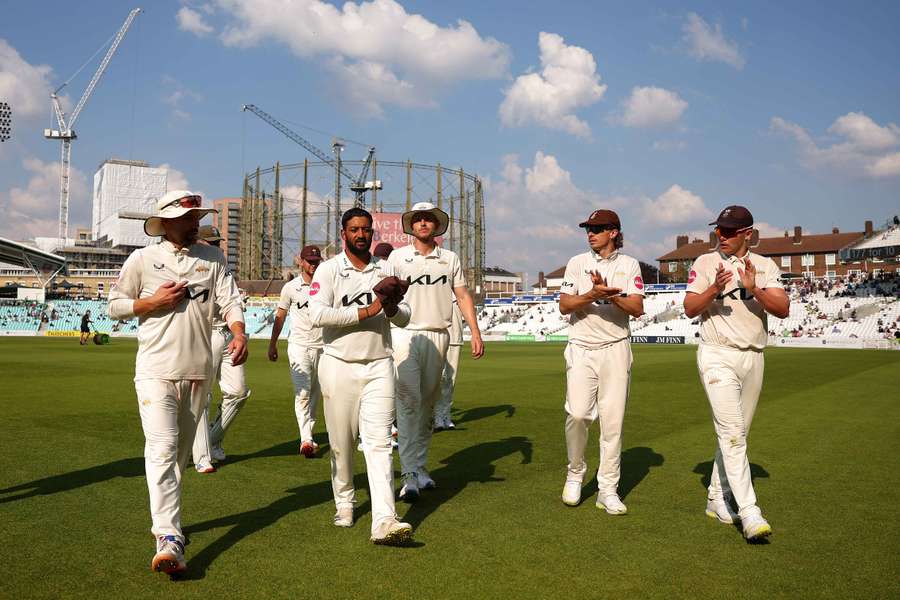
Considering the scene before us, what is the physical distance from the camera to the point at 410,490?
590 cm

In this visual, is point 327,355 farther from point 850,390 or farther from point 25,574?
point 850,390

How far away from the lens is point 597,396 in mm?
5781

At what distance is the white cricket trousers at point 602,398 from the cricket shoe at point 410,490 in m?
1.33

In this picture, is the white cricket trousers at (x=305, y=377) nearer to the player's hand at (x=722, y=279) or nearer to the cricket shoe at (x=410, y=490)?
the cricket shoe at (x=410, y=490)

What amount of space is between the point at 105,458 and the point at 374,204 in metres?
65.9

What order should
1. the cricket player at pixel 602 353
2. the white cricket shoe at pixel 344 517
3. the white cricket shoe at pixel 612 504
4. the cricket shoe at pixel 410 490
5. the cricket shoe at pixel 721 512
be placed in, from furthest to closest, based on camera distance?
the cricket shoe at pixel 410 490 → the cricket player at pixel 602 353 → the white cricket shoe at pixel 612 504 → the cricket shoe at pixel 721 512 → the white cricket shoe at pixel 344 517

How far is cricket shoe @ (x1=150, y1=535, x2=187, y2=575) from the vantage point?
12.9 ft

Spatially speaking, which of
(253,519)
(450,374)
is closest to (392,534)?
(253,519)

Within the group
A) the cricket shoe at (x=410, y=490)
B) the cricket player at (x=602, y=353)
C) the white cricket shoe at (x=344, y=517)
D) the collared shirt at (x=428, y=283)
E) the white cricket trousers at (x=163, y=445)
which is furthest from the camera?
the collared shirt at (x=428, y=283)

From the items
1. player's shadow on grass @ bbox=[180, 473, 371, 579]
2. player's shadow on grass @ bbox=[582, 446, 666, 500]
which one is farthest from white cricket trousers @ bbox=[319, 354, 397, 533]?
player's shadow on grass @ bbox=[582, 446, 666, 500]

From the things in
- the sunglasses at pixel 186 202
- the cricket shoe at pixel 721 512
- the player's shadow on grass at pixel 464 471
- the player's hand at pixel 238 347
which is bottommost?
the player's shadow on grass at pixel 464 471

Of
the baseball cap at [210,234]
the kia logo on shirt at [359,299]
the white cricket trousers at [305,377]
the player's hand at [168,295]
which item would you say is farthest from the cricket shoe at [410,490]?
the baseball cap at [210,234]

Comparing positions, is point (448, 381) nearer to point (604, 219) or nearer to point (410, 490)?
point (410, 490)

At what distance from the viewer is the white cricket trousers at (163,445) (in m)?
4.23
